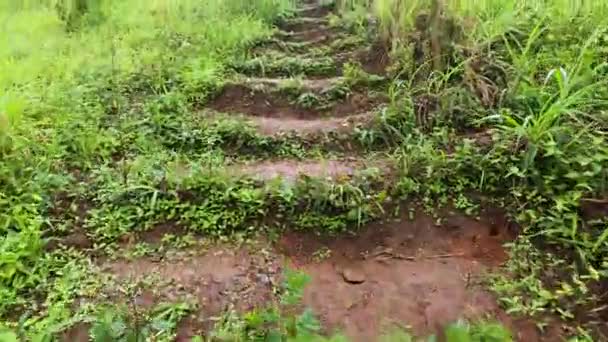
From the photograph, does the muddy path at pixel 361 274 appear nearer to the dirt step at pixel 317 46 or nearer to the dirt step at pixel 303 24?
the dirt step at pixel 317 46

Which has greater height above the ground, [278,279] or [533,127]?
[533,127]

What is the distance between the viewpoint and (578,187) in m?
2.72

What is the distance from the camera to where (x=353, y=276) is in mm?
2721

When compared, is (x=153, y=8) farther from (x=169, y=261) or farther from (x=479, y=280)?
(x=479, y=280)

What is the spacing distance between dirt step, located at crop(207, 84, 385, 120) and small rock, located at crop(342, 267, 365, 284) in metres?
1.55

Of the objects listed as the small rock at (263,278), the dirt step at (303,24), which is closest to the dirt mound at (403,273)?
the small rock at (263,278)

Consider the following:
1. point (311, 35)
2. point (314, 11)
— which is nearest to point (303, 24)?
point (311, 35)

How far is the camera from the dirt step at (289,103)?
13.3 ft

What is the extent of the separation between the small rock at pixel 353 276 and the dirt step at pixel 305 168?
570 mm

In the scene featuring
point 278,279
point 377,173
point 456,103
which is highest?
point 456,103

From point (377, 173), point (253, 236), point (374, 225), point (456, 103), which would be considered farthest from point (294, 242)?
point (456, 103)

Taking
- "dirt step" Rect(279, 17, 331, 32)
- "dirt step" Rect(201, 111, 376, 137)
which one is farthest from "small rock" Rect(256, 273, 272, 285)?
"dirt step" Rect(279, 17, 331, 32)

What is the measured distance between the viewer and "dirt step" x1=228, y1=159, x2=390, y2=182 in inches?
125

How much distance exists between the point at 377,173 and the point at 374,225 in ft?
1.09
